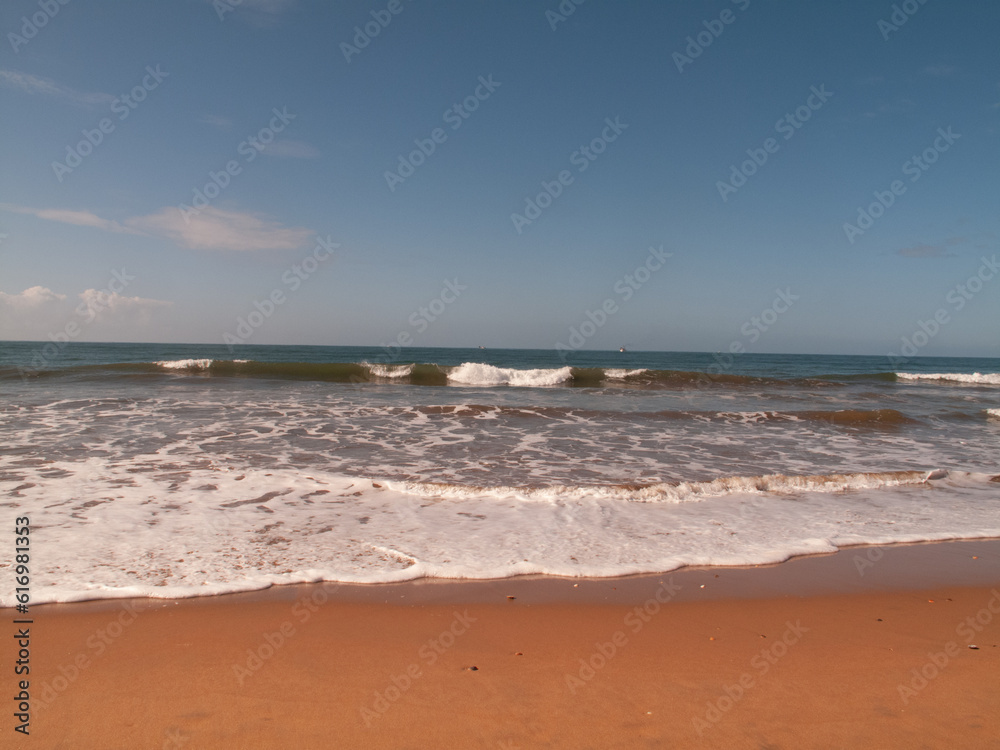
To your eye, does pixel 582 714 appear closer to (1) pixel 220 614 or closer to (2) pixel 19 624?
(1) pixel 220 614

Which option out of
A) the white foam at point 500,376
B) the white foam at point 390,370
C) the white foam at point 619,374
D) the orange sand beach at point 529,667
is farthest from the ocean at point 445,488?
the white foam at point 619,374

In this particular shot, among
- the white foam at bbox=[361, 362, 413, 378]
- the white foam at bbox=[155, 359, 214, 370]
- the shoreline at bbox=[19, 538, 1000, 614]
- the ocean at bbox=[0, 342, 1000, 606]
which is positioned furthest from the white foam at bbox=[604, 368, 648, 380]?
the shoreline at bbox=[19, 538, 1000, 614]

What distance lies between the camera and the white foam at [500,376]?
2448 centimetres

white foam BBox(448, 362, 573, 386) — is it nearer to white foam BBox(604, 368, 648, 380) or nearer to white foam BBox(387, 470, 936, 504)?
white foam BBox(604, 368, 648, 380)

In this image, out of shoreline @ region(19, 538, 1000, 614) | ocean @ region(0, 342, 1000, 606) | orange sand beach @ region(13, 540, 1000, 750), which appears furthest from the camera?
ocean @ region(0, 342, 1000, 606)

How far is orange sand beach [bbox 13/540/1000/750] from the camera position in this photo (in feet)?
8.09

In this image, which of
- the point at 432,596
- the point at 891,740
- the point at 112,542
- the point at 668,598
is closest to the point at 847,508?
the point at 668,598

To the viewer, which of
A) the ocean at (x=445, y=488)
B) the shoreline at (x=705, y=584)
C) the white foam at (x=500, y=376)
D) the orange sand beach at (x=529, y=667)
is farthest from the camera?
the white foam at (x=500, y=376)

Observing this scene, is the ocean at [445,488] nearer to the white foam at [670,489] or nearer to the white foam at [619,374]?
the white foam at [670,489]

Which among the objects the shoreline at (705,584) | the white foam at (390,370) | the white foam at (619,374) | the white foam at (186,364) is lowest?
the shoreline at (705,584)

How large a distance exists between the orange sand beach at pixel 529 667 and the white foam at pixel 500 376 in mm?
20235

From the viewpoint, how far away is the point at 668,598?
3.95 metres

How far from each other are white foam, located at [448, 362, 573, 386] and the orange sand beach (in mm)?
20235

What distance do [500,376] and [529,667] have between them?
22305 mm
